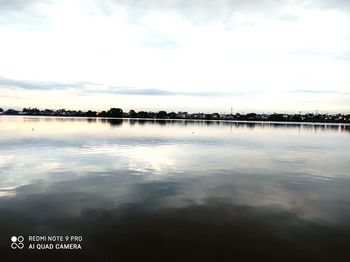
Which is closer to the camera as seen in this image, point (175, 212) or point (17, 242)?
point (17, 242)

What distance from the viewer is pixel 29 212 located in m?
11.7

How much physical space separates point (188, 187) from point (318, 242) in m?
7.82

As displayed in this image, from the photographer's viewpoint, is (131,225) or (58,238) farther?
(131,225)

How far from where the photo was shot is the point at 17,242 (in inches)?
358

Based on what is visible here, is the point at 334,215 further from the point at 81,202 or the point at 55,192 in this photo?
the point at 55,192

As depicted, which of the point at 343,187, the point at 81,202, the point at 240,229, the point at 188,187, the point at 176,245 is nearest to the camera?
the point at 176,245

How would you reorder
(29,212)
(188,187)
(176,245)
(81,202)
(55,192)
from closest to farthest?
(176,245), (29,212), (81,202), (55,192), (188,187)

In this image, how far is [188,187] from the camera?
645 inches

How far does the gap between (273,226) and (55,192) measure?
10268 mm

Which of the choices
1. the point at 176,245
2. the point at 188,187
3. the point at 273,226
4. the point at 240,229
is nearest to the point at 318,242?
the point at 273,226

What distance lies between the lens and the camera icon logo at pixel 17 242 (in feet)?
29.1

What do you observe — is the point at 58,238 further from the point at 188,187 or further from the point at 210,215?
the point at 188,187

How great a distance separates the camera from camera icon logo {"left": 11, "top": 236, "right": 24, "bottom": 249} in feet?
29.1

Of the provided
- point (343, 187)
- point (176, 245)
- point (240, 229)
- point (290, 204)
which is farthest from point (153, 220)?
point (343, 187)
